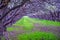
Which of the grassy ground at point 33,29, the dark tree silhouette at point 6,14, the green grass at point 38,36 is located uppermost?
the dark tree silhouette at point 6,14

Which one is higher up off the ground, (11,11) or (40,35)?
(11,11)

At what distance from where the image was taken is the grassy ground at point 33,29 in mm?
2404

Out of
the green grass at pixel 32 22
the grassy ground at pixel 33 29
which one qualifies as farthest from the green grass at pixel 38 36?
the green grass at pixel 32 22

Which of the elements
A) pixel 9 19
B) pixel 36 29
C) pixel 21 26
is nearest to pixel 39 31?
pixel 36 29

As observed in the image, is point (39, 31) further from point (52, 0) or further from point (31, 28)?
point (52, 0)

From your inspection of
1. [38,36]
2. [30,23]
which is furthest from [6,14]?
[38,36]

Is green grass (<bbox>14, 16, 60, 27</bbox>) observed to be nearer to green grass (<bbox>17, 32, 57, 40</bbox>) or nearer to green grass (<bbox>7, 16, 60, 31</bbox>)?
green grass (<bbox>7, 16, 60, 31</bbox>)

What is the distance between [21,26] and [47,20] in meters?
0.31

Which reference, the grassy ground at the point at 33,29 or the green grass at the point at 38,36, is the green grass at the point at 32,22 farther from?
the green grass at the point at 38,36

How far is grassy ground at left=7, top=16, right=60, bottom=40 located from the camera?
2404 mm

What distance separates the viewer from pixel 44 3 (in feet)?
8.00

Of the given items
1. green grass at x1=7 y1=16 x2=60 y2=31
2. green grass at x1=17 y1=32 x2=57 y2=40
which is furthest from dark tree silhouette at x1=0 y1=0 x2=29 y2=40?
green grass at x1=17 y1=32 x2=57 y2=40

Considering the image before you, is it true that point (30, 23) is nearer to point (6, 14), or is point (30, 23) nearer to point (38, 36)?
A: point (38, 36)

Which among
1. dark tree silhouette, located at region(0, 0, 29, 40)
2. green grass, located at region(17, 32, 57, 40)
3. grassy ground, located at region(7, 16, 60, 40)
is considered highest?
dark tree silhouette, located at region(0, 0, 29, 40)
